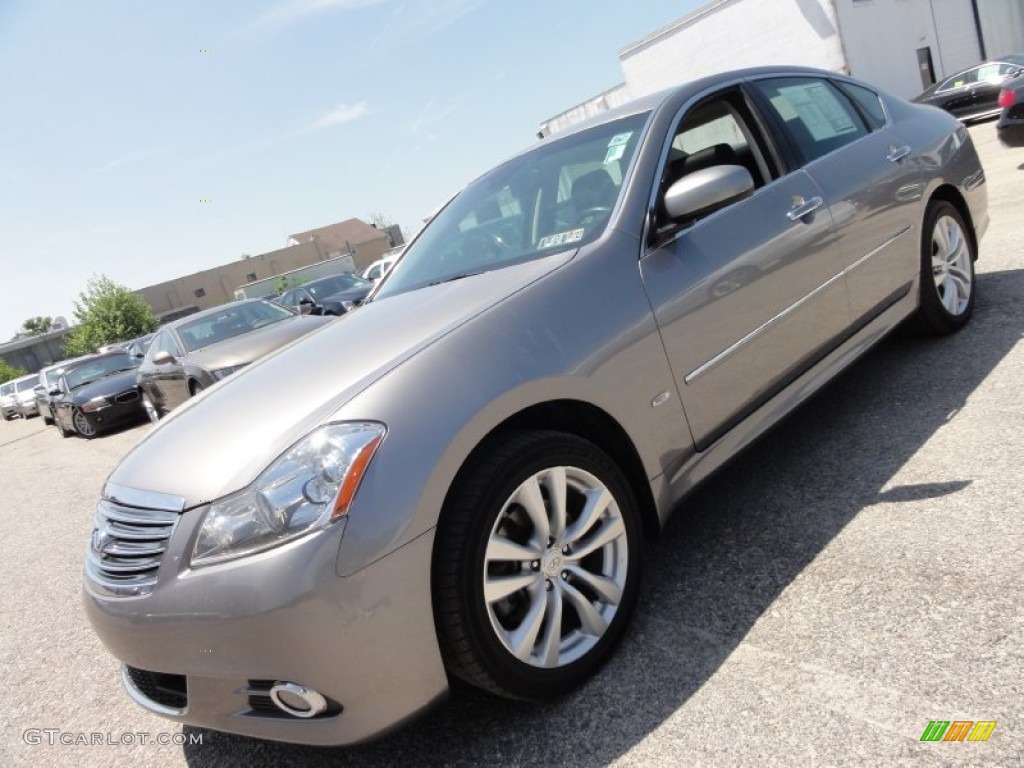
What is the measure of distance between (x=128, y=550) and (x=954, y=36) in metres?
38.0

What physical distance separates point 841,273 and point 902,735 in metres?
2.07

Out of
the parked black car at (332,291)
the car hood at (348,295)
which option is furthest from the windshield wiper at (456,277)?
the car hood at (348,295)

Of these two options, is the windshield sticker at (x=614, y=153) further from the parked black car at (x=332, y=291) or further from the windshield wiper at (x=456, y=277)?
the parked black car at (x=332, y=291)

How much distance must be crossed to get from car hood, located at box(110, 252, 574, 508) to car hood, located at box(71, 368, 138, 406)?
36.6 ft

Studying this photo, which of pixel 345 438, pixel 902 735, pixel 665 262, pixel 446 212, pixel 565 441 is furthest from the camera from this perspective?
pixel 446 212

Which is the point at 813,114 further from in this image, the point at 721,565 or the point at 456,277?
the point at 721,565

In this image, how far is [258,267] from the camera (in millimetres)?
71188

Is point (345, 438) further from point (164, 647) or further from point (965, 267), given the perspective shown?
point (965, 267)

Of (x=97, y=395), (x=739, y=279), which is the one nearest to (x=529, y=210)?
(x=739, y=279)

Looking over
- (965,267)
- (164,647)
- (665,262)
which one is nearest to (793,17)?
(965,267)

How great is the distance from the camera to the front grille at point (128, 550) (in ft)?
6.61

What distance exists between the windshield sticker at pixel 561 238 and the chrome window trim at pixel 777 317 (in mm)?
624

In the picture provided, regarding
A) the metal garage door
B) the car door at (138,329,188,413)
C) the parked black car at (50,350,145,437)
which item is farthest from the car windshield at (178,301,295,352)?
the metal garage door

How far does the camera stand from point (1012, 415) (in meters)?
3.12
